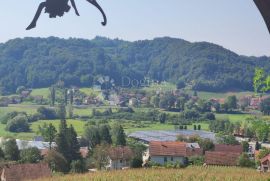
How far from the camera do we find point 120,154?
47.1 meters

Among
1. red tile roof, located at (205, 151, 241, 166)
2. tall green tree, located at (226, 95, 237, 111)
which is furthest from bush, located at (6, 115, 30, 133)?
tall green tree, located at (226, 95, 237, 111)

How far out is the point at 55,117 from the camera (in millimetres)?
110438

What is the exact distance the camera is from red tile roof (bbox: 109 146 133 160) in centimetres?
4650

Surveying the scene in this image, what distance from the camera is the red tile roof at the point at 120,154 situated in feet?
153

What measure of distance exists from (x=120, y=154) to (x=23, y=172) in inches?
591

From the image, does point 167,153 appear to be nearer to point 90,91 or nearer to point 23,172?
point 23,172

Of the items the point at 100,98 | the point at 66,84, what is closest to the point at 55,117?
the point at 100,98

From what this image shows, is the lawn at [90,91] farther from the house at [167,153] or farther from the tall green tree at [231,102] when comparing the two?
the house at [167,153]

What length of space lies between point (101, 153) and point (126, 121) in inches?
2518

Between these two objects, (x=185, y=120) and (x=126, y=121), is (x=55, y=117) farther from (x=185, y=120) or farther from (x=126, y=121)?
(x=185, y=120)

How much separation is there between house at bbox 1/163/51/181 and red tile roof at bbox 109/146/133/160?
43.0 feet

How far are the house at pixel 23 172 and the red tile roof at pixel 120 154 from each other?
13104mm

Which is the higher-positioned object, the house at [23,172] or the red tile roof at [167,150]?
the house at [23,172]

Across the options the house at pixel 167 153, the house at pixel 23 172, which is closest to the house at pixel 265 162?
the house at pixel 167 153
